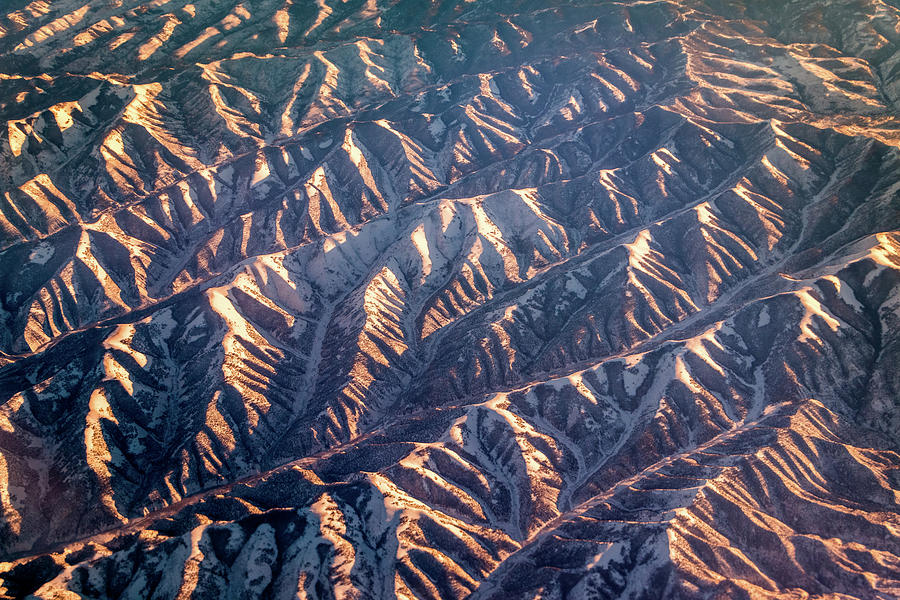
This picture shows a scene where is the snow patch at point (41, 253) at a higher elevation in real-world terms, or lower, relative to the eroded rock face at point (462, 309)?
higher

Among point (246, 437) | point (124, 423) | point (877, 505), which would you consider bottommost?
point (877, 505)

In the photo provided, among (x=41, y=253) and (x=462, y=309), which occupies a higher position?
(x=41, y=253)

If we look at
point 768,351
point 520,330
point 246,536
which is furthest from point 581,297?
point 246,536

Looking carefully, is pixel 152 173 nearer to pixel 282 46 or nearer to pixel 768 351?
pixel 282 46

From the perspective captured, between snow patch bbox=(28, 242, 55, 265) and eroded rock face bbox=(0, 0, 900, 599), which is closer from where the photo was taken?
eroded rock face bbox=(0, 0, 900, 599)

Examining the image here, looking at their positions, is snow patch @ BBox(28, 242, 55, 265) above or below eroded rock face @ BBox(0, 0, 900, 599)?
above

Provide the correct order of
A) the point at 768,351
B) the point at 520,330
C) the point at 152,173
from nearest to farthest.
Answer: the point at 768,351 → the point at 520,330 → the point at 152,173

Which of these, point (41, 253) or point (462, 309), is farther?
point (41, 253)

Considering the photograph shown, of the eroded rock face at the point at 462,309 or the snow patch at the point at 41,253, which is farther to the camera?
the snow patch at the point at 41,253
